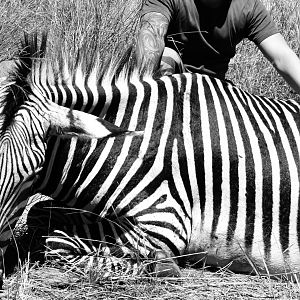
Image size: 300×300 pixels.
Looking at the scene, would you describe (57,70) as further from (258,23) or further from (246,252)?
(258,23)

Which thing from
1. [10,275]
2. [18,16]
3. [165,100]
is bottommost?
[10,275]

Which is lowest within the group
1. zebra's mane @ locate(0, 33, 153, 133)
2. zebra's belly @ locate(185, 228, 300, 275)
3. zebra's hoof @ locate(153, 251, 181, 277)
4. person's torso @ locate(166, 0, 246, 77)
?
zebra's hoof @ locate(153, 251, 181, 277)

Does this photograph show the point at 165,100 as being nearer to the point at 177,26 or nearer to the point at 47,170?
the point at 47,170

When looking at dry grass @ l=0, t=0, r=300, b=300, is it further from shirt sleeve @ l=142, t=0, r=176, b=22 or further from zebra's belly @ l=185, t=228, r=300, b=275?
shirt sleeve @ l=142, t=0, r=176, b=22

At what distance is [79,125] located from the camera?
3.18 meters

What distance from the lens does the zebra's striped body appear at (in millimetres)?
3432

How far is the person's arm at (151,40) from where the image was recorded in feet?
12.3

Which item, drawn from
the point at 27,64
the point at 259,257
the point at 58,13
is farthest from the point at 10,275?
the point at 58,13

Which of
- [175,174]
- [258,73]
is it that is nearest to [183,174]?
[175,174]

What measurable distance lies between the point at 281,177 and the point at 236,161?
0.24 m

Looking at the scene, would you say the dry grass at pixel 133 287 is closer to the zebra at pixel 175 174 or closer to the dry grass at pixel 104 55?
the dry grass at pixel 104 55

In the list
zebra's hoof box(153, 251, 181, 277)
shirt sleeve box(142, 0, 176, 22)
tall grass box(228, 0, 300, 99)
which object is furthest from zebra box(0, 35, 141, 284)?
tall grass box(228, 0, 300, 99)

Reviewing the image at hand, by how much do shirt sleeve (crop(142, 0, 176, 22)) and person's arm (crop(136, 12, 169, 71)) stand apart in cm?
5

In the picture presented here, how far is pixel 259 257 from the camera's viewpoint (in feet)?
11.7
